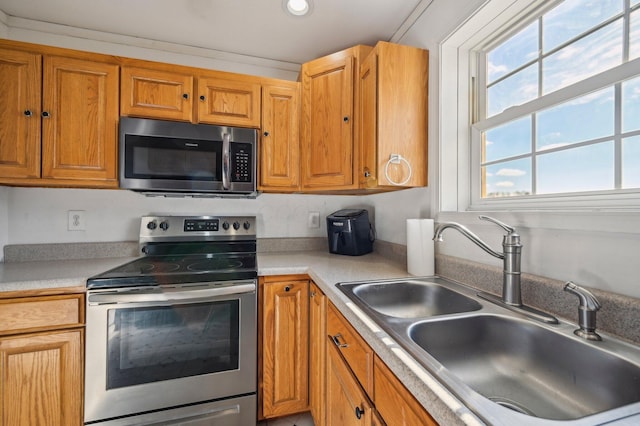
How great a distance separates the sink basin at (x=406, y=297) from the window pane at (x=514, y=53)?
1034mm

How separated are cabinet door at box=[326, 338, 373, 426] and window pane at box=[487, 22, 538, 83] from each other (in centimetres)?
145

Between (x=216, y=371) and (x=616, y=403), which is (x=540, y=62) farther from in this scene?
(x=216, y=371)

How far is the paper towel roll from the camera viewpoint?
1.31 metres

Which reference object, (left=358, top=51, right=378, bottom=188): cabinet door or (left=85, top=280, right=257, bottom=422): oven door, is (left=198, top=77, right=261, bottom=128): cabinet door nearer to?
(left=358, top=51, right=378, bottom=188): cabinet door

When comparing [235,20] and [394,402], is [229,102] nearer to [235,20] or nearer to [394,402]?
[235,20]

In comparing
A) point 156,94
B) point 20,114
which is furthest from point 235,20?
point 20,114

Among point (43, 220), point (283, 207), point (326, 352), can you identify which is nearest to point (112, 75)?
point (43, 220)

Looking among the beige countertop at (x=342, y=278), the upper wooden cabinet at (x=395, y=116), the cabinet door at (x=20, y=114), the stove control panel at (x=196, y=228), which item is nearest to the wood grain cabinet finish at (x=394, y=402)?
the beige countertop at (x=342, y=278)

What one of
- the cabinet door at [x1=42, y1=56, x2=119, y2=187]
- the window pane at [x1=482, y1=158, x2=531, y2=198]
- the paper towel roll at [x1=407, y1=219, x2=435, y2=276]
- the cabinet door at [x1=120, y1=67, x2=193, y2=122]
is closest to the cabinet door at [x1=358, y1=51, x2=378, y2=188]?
the paper towel roll at [x1=407, y1=219, x2=435, y2=276]

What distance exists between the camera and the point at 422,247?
131 cm

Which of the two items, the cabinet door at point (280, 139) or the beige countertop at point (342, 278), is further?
the cabinet door at point (280, 139)

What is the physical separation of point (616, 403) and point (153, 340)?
162 cm

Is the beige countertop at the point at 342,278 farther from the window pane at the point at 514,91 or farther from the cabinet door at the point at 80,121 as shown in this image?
the window pane at the point at 514,91

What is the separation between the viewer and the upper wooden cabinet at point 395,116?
1403 mm
